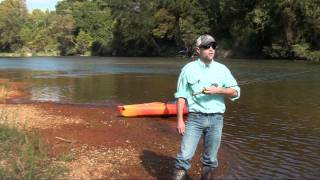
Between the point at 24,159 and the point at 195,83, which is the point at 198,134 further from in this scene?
the point at 24,159

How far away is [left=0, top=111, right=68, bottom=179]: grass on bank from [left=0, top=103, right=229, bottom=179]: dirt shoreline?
285 millimetres

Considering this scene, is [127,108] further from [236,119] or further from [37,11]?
[37,11]

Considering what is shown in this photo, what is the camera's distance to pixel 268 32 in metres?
68.6

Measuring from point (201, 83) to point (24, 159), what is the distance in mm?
3555

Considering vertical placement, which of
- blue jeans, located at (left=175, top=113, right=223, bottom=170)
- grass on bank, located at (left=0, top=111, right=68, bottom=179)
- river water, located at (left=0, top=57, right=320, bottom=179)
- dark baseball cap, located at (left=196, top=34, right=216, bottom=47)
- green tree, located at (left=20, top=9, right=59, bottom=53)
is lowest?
green tree, located at (left=20, top=9, right=59, bottom=53)

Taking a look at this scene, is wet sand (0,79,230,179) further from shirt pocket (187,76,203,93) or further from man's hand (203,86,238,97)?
man's hand (203,86,238,97)

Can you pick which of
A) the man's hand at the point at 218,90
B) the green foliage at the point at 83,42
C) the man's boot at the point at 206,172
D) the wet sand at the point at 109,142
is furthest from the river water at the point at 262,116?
the green foliage at the point at 83,42

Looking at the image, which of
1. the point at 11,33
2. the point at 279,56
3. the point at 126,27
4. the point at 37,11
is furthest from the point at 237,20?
the point at 37,11

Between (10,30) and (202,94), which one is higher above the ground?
(202,94)

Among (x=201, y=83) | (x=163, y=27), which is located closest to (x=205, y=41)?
(x=201, y=83)

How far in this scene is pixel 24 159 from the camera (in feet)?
28.6

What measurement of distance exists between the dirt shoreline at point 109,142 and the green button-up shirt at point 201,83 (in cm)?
256

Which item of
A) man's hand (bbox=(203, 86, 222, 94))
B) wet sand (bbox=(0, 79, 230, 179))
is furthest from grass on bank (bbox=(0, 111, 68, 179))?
man's hand (bbox=(203, 86, 222, 94))

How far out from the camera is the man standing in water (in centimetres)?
684
